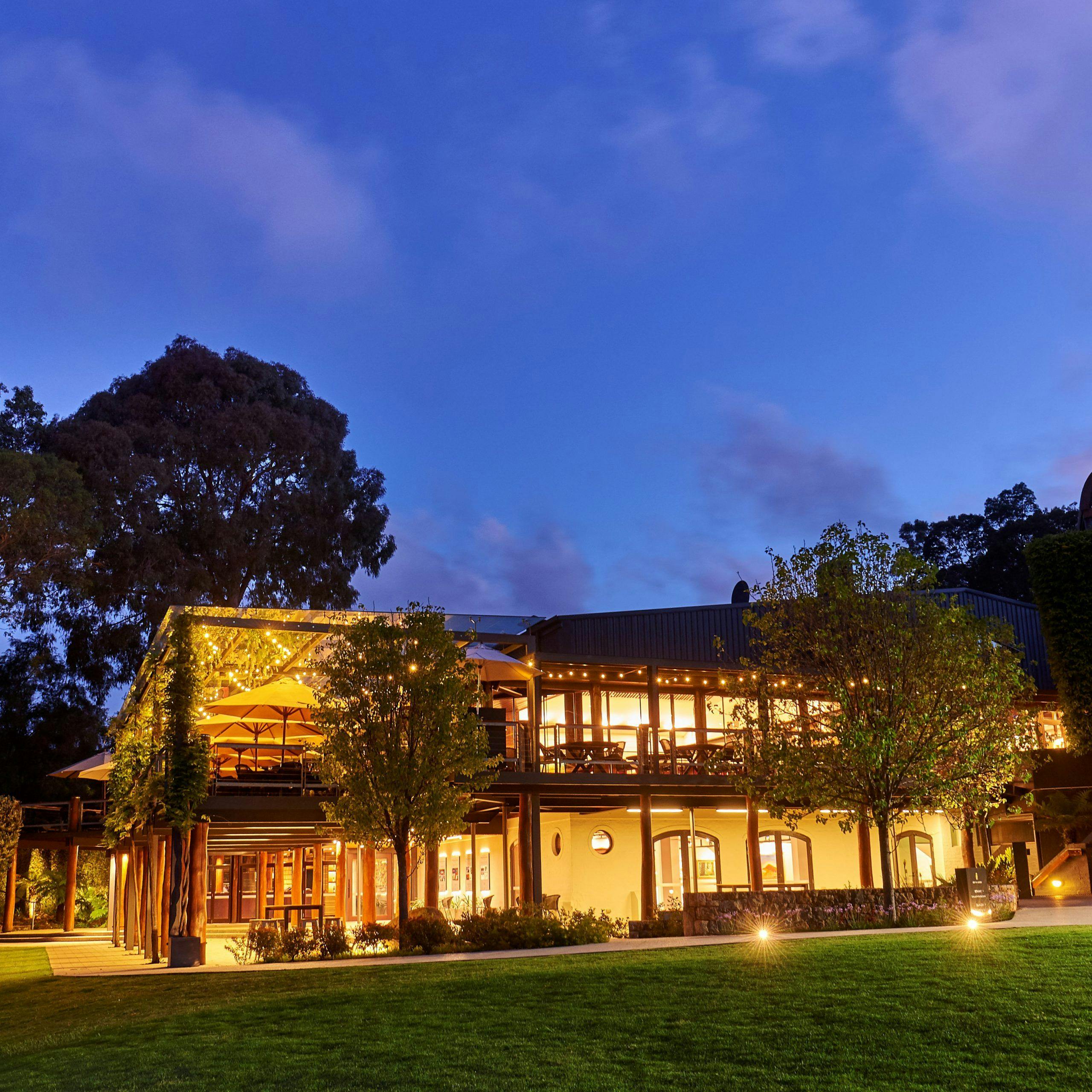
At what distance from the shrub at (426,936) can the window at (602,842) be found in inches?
343

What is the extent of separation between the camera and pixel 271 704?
64.2ft

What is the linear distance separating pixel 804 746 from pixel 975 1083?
31.6ft

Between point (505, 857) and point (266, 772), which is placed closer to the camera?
point (266, 772)

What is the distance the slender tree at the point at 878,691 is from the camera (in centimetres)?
1697

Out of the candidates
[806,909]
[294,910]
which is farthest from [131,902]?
[806,909]

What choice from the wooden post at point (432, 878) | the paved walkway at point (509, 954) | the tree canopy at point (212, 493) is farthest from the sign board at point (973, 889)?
the tree canopy at point (212, 493)

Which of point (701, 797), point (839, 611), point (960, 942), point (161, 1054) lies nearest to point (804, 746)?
point (839, 611)

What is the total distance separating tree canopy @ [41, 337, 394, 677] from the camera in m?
36.9

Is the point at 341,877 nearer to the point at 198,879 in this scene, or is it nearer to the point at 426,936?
the point at 198,879

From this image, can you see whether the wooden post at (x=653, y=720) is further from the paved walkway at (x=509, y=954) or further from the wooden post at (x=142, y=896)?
the wooden post at (x=142, y=896)

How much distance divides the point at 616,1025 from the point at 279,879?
25756mm

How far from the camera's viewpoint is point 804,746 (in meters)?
17.5

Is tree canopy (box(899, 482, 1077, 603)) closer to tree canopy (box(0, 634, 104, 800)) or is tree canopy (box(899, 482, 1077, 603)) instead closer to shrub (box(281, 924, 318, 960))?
tree canopy (box(0, 634, 104, 800))

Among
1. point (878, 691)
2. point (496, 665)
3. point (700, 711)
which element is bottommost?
point (878, 691)
